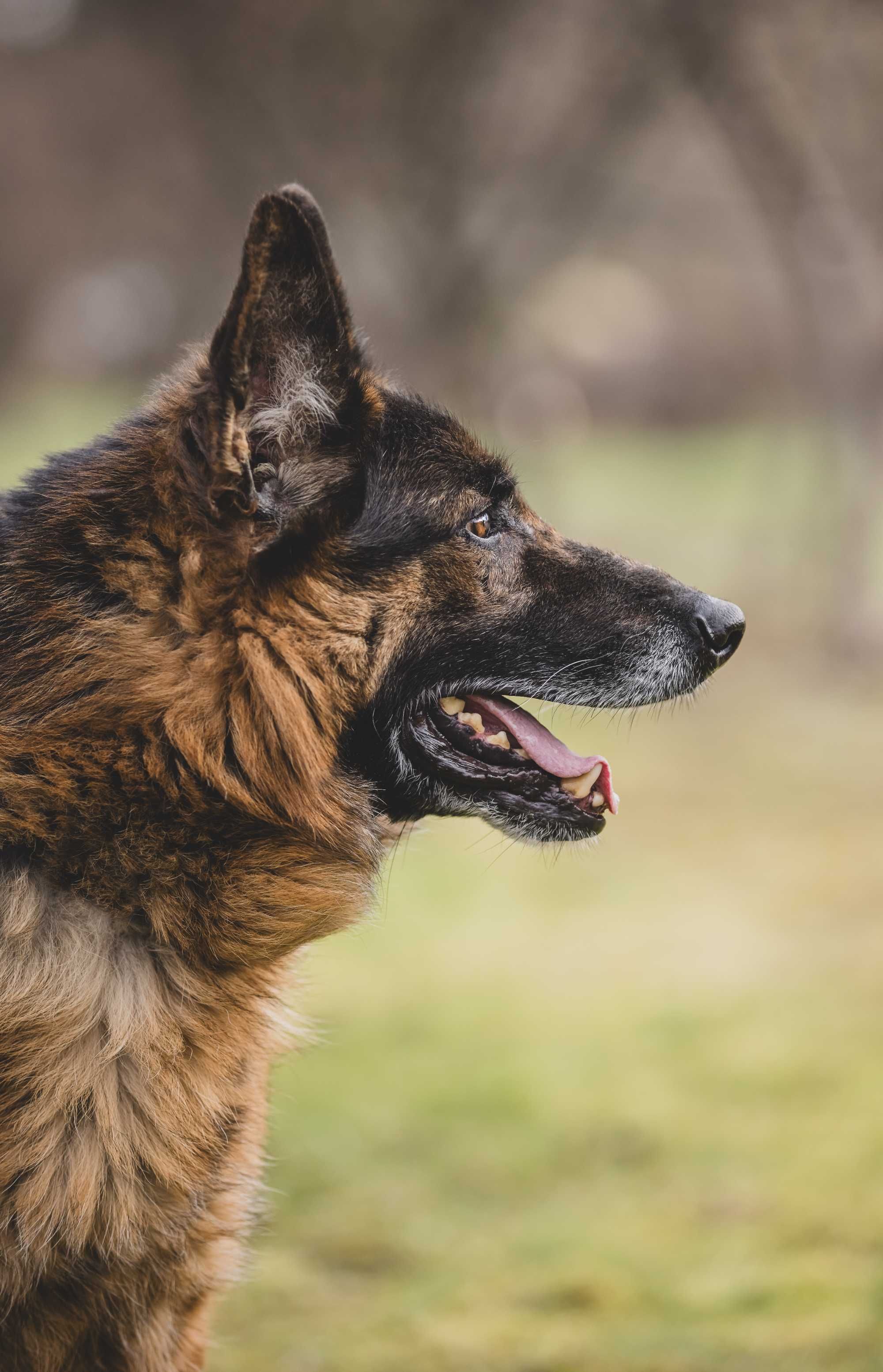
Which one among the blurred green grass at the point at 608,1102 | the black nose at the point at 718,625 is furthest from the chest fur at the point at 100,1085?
the black nose at the point at 718,625

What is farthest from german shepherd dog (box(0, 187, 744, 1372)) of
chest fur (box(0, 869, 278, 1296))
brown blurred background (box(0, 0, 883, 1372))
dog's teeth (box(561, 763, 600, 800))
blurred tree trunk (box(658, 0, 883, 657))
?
blurred tree trunk (box(658, 0, 883, 657))

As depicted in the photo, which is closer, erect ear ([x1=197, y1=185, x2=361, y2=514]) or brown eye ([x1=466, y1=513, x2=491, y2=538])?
erect ear ([x1=197, y1=185, x2=361, y2=514])

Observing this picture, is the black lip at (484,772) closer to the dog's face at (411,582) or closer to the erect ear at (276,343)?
the dog's face at (411,582)

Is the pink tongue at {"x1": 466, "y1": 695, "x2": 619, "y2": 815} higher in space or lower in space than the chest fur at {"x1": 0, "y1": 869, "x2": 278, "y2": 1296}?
higher

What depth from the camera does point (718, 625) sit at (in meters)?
2.85

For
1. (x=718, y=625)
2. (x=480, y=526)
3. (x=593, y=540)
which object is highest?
(x=593, y=540)

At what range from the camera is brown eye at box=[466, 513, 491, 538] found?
2648 mm

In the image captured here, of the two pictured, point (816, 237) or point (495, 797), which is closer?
point (495, 797)

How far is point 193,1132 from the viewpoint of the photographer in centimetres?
226

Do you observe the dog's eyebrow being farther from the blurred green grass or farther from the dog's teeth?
the blurred green grass

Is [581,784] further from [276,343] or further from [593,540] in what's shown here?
[593,540]

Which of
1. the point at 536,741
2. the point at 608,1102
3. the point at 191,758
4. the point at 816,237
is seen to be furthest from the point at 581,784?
the point at 816,237

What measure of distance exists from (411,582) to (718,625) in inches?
30.1

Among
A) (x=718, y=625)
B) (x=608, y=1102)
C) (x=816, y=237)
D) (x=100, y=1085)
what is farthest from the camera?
(x=816, y=237)
